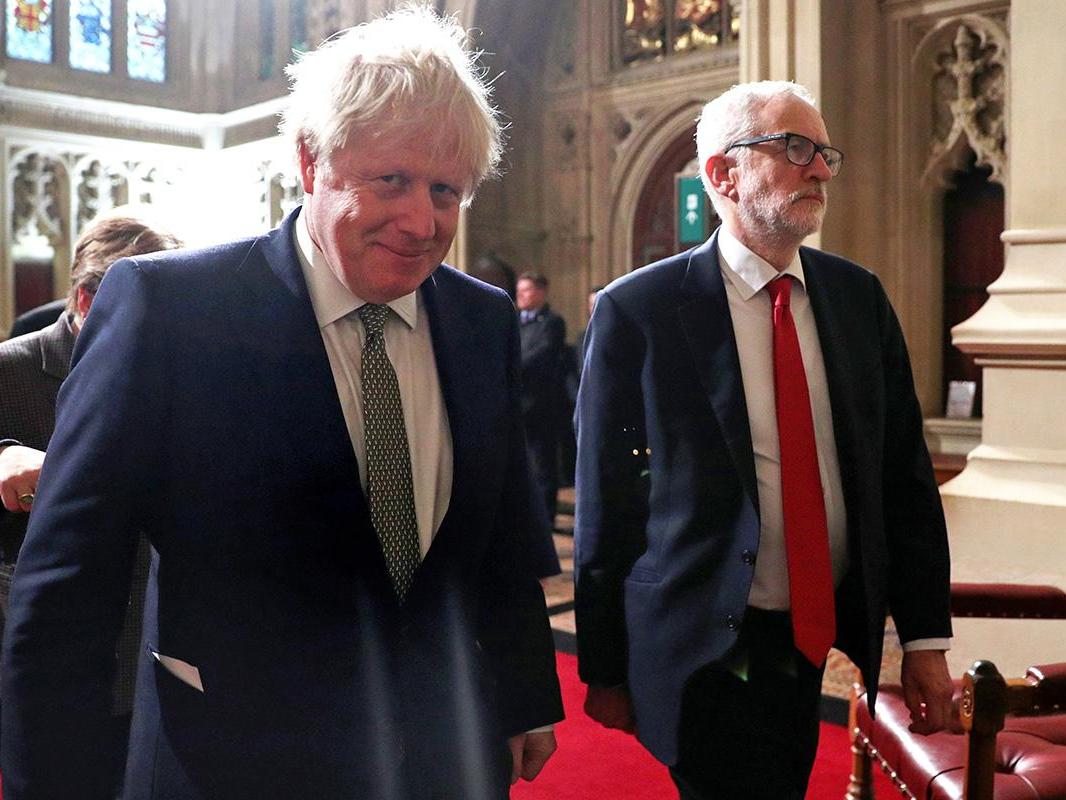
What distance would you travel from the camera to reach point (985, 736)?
1672 mm

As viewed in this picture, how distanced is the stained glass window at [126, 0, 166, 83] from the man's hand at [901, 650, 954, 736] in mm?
11626

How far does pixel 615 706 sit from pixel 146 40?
11.7 meters

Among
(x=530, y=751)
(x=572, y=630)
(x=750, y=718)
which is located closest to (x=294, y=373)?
(x=530, y=751)

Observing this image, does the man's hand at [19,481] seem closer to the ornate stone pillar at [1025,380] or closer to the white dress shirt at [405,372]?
the white dress shirt at [405,372]

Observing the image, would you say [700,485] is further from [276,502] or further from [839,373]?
[276,502]

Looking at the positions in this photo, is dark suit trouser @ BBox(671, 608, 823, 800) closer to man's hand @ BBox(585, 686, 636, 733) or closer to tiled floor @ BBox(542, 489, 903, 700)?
man's hand @ BBox(585, 686, 636, 733)

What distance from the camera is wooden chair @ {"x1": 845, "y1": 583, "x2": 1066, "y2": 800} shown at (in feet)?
5.44

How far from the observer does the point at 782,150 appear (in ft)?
5.80

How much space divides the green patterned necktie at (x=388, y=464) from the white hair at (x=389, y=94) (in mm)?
211

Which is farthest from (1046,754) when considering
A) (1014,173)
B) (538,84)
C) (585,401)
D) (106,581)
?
(538,84)

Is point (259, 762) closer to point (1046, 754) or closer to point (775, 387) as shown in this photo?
point (775, 387)

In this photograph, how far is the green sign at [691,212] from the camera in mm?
8445

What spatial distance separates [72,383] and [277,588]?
31 centimetres

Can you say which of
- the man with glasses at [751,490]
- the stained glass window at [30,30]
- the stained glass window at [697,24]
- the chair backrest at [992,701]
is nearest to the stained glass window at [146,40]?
the stained glass window at [30,30]
